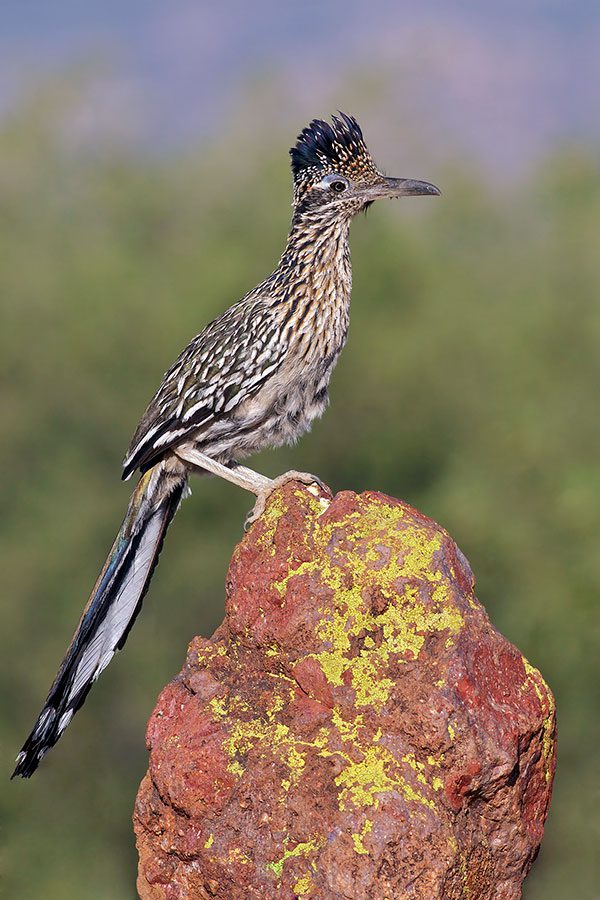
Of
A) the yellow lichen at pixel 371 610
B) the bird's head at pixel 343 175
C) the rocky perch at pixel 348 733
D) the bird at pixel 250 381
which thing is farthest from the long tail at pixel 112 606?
the bird's head at pixel 343 175

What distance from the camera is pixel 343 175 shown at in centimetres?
735

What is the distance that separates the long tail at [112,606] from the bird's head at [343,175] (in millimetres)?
1835

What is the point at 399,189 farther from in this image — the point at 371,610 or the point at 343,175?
the point at 371,610

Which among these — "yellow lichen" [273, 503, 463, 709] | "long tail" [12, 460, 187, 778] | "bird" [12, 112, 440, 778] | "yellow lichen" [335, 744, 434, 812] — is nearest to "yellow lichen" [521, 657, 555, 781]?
"yellow lichen" [273, 503, 463, 709]

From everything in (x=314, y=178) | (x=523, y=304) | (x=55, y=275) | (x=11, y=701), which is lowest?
(x=11, y=701)

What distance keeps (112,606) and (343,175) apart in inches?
112

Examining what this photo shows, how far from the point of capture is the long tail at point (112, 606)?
6582mm

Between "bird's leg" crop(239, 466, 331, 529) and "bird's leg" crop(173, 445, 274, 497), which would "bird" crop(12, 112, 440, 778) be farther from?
"bird's leg" crop(239, 466, 331, 529)

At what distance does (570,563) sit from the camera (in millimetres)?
20172

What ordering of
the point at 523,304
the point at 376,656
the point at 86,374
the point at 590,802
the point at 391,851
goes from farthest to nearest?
1. the point at 523,304
2. the point at 86,374
3. the point at 590,802
4. the point at 376,656
5. the point at 391,851

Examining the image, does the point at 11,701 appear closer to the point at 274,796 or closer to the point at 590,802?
the point at 590,802

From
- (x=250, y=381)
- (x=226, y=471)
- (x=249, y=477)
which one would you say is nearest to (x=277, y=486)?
(x=249, y=477)

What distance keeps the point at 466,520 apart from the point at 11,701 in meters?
7.76

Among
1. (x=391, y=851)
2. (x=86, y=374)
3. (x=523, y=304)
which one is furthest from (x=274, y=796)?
(x=523, y=304)
